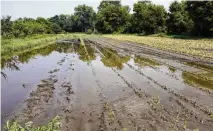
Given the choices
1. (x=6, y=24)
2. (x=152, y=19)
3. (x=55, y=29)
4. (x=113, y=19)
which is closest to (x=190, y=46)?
(x=6, y=24)

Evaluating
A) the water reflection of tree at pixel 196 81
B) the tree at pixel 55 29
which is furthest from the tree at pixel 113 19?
the water reflection of tree at pixel 196 81

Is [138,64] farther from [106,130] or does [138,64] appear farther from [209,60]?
[106,130]

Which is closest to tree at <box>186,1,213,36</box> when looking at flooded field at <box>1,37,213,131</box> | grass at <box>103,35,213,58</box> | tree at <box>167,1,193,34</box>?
grass at <box>103,35,213,58</box>

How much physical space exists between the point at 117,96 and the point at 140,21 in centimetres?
5624

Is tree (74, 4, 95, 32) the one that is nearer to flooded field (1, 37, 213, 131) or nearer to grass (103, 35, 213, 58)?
grass (103, 35, 213, 58)

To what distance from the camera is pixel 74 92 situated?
40.8 ft

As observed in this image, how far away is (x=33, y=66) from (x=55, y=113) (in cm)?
1164

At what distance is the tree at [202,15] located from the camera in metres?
37.7

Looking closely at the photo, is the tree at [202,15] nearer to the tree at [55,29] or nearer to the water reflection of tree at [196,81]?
the water reflection of tree at [196,81]

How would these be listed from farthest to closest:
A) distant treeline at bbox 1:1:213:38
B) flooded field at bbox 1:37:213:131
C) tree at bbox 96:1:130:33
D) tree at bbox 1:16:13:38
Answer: tree at bbox 96:1:130:33
tree at bbox 1:16:13:38
distant treeline at bbox 1:1:213:38
flooded field at bbox 1:37:213:131

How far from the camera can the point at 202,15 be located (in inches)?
1524

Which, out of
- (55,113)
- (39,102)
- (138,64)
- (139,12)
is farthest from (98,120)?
(139,12)

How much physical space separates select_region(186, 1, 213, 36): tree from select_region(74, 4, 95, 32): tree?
72950 mm

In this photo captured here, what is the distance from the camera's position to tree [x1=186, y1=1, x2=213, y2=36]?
3772 cm
